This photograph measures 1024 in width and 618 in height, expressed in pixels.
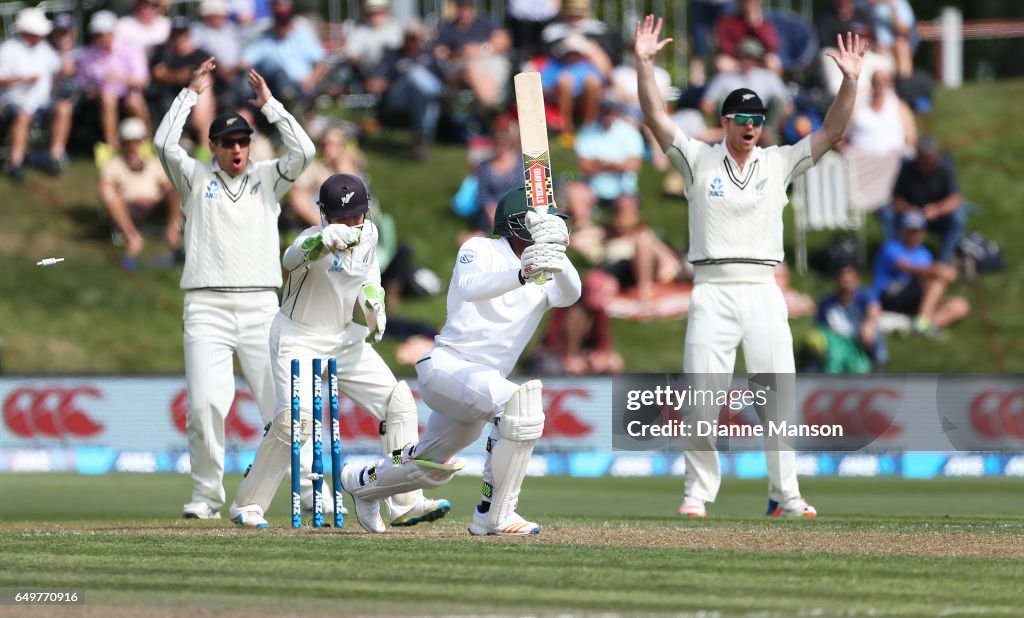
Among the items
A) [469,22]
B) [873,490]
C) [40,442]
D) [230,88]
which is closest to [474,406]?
[873,490]

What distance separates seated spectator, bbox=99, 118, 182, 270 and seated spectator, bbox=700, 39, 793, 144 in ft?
19.1

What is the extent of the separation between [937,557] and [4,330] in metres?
11.5

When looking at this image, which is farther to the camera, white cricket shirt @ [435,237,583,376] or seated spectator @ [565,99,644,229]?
seated spectator @ [565,99,644,229]

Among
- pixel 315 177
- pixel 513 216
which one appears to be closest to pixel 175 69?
pixel 315 177

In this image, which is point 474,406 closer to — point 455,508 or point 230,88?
point 455,508

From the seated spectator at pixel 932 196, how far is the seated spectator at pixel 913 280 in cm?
23

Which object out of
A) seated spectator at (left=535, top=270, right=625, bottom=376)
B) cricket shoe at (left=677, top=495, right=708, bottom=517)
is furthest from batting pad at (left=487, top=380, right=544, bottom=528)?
seated spectator at (left=535, top=270, right=625, bottom=376)

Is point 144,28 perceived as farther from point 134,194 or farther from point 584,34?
point 584,34

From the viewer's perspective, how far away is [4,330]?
16422 millimetres

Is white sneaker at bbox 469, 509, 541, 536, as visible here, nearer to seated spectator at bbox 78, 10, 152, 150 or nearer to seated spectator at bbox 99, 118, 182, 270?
seated spectator at bbox 99, 118, 182, 270

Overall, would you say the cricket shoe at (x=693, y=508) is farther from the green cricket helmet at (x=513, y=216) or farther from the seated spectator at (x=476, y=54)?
the seated spectator at (x=476, y=54)

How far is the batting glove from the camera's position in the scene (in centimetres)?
817

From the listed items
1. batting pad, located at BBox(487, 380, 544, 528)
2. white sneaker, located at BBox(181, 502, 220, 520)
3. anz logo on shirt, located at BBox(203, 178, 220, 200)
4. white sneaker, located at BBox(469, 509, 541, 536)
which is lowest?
white sneaker, located at BBox(181, 502, 220, 520)

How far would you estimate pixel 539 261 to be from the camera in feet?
23.8
